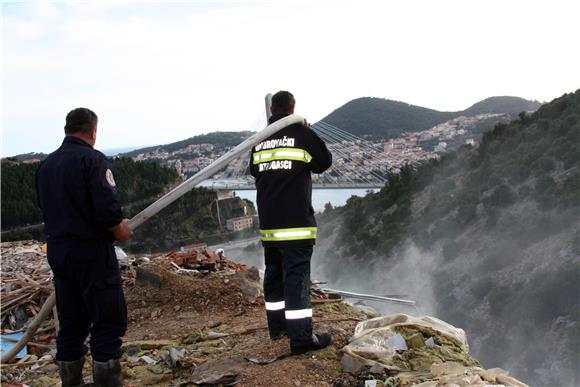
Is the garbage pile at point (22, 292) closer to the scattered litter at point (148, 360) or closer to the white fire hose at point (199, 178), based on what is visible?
the white fire hose at point (199, 178)

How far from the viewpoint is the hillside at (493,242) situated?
68.9 ft

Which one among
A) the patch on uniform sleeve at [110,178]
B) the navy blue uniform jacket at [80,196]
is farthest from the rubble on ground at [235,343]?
the patch on uniform sleeve at [110,178]

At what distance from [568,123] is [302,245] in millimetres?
31855

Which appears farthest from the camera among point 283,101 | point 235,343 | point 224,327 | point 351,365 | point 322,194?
point 322,194

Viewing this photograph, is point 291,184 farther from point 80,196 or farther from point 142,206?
point 142,206

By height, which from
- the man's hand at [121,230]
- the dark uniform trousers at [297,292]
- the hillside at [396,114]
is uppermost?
the hillside at [396,114]

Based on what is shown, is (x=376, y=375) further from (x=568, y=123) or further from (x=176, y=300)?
(x=568, y=123)

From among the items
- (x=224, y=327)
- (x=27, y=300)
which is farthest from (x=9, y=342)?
(x=224, y=327)

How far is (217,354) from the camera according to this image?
442cm

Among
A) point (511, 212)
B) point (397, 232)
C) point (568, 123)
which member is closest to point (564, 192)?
point (511, 212)

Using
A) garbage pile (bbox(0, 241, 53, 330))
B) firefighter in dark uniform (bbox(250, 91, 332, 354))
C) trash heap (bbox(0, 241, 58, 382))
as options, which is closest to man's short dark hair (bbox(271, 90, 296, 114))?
firefighter in dark uniform (bbox(250, 91, 332, 354))

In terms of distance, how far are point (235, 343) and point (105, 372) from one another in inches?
62.6

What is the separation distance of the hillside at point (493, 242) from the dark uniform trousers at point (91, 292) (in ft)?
62.9

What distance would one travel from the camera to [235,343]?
4711mm
